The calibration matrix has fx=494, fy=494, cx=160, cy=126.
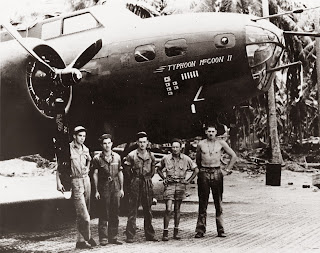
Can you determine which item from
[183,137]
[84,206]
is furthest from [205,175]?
[183,137]

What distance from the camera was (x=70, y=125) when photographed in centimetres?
1109

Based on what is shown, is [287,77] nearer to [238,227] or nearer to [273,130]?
[273,130]

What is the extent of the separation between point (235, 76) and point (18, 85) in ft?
14.7

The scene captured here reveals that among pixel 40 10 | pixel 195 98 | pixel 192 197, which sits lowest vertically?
pixel 192 197

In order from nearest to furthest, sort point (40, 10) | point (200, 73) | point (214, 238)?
point (214, 238) < point (200, 73) < point (40, 10)

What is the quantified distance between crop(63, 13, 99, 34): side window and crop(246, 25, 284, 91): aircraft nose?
3696 mm

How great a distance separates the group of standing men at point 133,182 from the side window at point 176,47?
2214 mm

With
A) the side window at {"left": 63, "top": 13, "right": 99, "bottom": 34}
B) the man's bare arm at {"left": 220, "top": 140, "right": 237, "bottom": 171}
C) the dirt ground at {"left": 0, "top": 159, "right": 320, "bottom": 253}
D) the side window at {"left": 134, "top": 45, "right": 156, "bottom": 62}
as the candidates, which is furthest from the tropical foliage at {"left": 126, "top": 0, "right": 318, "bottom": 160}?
the man's bare arm at {"left": 220, "top": 140, "right": 237, "bottom": 171}

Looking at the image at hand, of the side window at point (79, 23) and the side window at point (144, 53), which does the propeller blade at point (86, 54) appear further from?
the side window at point (79, 23)

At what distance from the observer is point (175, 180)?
877 centimetres

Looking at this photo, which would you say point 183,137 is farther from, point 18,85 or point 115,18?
point 18,85

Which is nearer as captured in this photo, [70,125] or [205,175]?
[205,175]

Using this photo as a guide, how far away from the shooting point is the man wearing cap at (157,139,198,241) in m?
8.70

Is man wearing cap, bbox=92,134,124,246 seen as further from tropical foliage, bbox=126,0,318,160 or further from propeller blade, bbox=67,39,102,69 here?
tropical foliage, bbox=126,0,318,160
